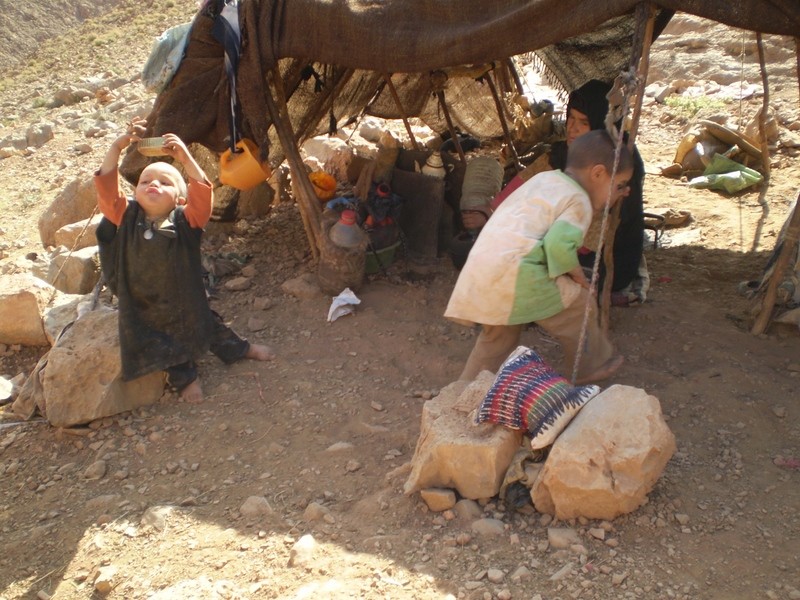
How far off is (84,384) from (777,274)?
369cm

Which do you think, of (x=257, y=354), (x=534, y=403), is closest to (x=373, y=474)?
(x=534, y=403)

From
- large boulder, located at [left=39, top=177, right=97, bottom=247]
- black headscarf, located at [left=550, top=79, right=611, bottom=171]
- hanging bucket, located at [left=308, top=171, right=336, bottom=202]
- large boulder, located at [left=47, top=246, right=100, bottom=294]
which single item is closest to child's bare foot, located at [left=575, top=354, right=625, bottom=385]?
black headscarf, located at [left=550, top=79, right=611, bottom=171]

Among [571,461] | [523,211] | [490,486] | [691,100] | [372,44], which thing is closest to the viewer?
[571,461]

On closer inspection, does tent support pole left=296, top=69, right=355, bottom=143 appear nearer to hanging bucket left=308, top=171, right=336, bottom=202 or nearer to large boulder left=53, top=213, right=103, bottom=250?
hanging bucket left=308, top=171, right=336, bottom=202

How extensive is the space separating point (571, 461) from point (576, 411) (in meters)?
0.22

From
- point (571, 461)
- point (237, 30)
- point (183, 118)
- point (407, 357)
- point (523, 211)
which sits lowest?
point (407, 357)

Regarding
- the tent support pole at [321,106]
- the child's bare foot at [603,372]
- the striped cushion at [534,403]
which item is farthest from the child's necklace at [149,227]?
the child's bare foot at [603,372]

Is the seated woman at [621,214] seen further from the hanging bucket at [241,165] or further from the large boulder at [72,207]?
the large boulder at [72,207]

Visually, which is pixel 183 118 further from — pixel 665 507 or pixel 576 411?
pixel 665 507

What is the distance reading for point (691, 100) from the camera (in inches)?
371

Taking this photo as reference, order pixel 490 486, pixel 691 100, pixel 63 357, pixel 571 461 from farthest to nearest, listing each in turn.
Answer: pixel 691 100, pixel 63 357, pixel 490 486, pixel 571 461

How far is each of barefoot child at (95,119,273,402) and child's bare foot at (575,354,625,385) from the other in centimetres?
197

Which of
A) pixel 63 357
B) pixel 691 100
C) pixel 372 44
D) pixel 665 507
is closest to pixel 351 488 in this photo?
pixel 665 507

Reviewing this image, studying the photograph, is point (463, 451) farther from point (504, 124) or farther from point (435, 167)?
point (504, 124)
